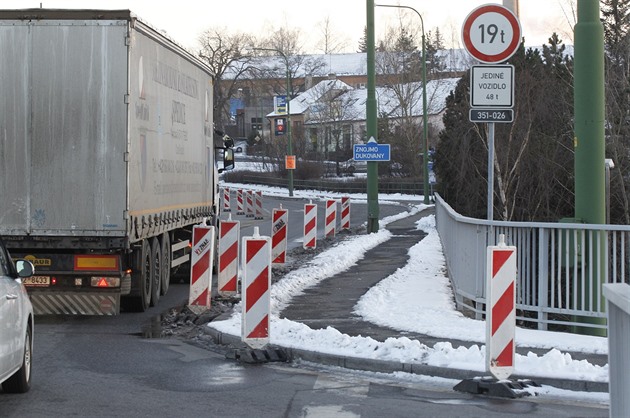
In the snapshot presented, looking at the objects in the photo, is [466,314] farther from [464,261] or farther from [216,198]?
[216,198]

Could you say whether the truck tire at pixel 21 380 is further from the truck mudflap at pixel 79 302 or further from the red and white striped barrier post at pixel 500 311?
the truck mudflap at pixel 79 302

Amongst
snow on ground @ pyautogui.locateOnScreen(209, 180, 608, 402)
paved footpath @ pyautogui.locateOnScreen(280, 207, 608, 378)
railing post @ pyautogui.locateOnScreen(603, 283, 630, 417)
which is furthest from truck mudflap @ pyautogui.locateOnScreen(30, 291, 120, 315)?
railing post @ pyautogui.locateOnScreen(603, 283, 630, 417)

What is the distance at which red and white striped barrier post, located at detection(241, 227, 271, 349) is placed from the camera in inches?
420

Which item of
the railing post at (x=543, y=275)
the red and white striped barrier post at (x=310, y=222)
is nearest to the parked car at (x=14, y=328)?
the railing post at (x=543, y=275)

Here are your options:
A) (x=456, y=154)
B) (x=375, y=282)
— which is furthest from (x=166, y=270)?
(x=456, y=154)

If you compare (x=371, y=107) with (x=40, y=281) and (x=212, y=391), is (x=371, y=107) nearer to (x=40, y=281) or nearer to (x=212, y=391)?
Result: (x=40, y=281)

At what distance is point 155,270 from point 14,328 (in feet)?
23.4

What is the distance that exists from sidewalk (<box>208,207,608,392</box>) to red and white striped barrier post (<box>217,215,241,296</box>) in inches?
37.7

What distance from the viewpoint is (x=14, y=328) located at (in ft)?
26.7

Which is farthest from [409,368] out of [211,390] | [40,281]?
[40,281]

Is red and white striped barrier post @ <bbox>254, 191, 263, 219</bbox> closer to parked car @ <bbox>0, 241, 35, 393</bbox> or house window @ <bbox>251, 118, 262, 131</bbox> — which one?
parked car @ <bbox>0, 241, 35, 393</bbox>

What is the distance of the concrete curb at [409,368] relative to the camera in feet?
28.6

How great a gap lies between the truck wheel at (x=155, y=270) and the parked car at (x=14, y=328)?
5997 millimetres

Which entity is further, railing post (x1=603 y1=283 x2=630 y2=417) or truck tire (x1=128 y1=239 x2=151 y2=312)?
truck tire (x1=128 y1=239 x2=151 y2=312)
